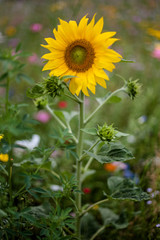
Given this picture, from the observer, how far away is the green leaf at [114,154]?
0.89 meters

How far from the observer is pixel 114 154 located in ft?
3.04

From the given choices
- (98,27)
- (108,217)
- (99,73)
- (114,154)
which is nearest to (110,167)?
(108,217)

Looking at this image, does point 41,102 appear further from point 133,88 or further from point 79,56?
point 133,88

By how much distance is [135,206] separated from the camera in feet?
4.47

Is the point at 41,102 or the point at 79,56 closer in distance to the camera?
the point at 79,56

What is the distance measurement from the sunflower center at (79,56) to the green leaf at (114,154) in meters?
0.31

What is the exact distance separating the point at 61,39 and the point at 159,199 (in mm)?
819

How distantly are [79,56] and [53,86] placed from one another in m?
0.18

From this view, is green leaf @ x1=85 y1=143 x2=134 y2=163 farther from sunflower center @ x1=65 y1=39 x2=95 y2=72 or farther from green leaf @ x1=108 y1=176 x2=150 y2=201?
sunflower center @ x1=65 y1=39 x2=95 y2=72

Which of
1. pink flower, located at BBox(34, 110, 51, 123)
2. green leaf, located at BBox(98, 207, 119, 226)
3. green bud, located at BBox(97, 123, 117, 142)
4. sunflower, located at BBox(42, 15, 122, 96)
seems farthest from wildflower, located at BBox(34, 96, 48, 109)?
pink flower, located at BBox(34, 110, 51, 123)

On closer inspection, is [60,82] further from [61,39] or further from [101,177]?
[101,177]

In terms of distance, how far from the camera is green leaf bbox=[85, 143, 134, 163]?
889 mm

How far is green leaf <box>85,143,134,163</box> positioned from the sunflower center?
1.02ft

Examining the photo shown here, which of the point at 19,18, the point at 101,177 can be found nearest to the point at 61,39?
the point at 101,177
